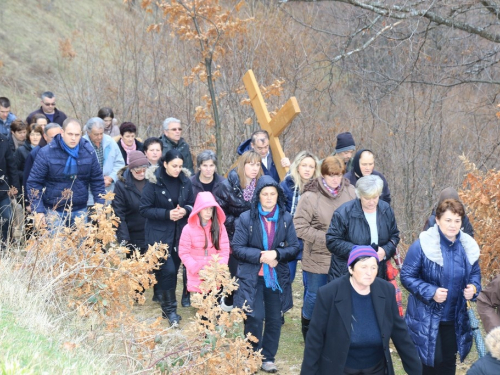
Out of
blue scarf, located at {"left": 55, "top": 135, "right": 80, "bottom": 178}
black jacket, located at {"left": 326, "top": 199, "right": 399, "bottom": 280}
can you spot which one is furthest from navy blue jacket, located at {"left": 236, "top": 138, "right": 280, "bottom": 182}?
black jacket, located at {"left": 326, "top": 199, "right": 399, "bottom": 280}

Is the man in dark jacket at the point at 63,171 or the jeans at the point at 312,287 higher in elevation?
the man in dark jacket at the point at 63,171

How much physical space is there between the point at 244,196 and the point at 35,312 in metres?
2.70

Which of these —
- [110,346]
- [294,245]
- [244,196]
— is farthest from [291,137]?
[110,346]

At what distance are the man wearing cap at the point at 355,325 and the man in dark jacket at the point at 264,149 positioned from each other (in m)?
3.71

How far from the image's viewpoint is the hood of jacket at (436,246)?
5.34 metres

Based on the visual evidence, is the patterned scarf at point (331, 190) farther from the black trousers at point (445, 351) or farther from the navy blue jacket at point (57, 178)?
the navy blue jacket at point (57, 178)

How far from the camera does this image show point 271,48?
1391 cm

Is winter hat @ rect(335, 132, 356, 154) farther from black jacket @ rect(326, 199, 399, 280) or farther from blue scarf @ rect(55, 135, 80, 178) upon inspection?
blue scarf @ rect(55, 135, 80, 178)

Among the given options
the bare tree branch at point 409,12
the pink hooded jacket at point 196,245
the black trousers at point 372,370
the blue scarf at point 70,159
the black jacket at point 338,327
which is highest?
the bare tree branch at point 409,12

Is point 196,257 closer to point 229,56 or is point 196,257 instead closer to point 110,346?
point 110,346

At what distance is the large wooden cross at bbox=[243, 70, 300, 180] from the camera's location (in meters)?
8.48

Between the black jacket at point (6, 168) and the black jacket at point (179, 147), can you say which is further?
the black jacket at point (179, 147)

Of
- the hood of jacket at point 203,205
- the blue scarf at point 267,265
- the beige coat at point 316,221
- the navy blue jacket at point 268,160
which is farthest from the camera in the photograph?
the navy blue jacket at point 268,160

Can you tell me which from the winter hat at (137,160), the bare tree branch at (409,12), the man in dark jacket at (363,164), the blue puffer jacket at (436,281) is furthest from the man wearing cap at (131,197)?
the bare tree branch at (409,12)
